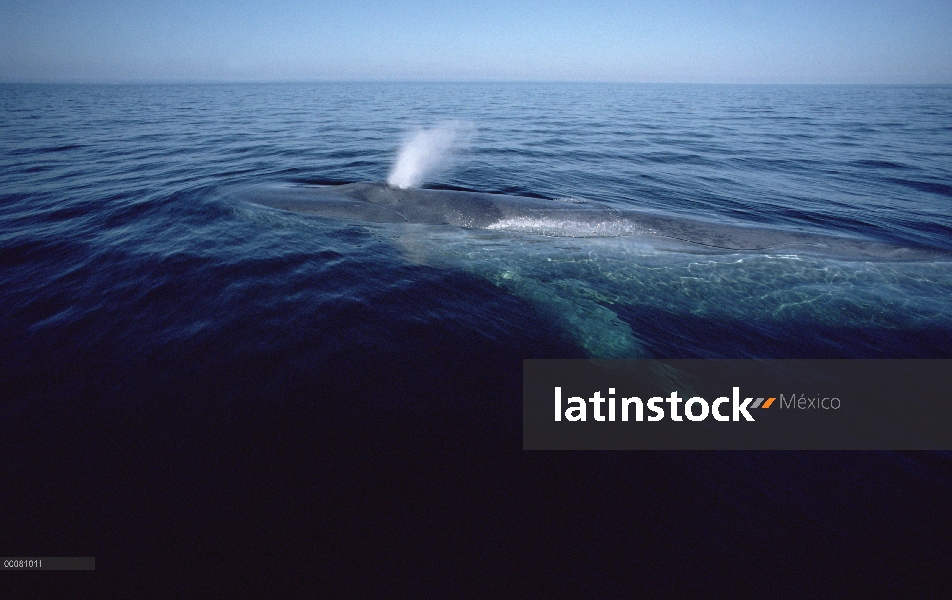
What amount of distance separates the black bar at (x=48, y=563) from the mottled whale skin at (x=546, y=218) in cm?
1144

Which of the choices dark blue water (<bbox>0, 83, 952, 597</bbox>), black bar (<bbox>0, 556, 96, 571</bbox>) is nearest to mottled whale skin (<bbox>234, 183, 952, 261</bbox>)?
dark blue water (<bbox>0, 83, 952, 597</bbox>)

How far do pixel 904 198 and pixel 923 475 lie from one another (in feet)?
71.1

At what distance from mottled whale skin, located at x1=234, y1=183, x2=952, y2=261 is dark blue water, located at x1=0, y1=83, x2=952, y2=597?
0.67 meters

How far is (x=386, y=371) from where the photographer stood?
7625 millimetres

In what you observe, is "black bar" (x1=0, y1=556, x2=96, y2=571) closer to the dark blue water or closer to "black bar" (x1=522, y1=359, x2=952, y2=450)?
the dark blue water

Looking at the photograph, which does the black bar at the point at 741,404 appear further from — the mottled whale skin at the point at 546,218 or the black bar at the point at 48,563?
the mottled whale skin at the point at 546,218

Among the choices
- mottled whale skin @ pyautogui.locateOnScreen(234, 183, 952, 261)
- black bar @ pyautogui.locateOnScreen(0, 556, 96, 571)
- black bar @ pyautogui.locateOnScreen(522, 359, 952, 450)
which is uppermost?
mottled whale skin @ pyautogui.locateOnScreen(234, 183, 952, 261)

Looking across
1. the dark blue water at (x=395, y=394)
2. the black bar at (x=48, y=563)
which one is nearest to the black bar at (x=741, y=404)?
the dark blue water at (x=395, y=394)

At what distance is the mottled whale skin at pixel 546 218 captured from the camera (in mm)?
12906

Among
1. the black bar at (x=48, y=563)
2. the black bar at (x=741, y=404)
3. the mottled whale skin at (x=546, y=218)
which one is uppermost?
the mottled whale skin at (x=546, y=218)

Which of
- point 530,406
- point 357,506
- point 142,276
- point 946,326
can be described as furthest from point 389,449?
point 946,326

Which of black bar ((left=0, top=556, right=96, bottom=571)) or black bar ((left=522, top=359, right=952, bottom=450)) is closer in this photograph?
black bar ((left=0, top=556, right=96, bottom=571))

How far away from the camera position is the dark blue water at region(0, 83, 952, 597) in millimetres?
4824

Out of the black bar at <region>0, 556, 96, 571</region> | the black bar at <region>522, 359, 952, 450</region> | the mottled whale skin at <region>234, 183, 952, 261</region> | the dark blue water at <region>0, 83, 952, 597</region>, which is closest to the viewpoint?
the black bar at <region>0, 556, 96, 571</region>
